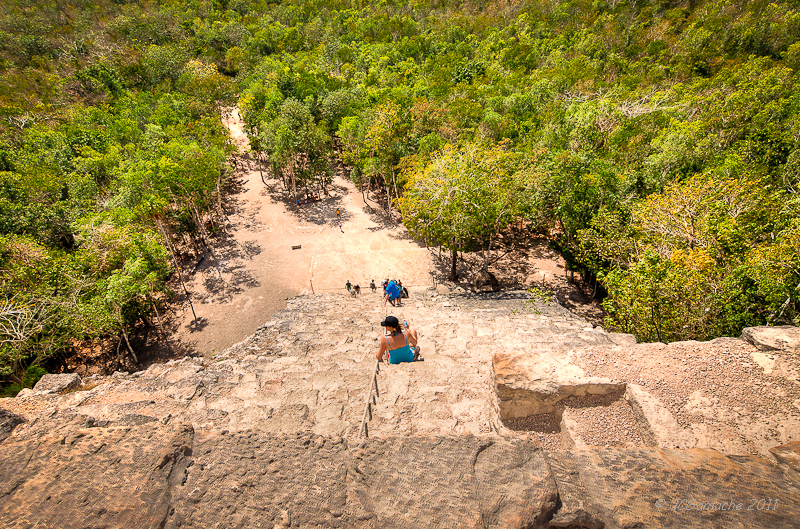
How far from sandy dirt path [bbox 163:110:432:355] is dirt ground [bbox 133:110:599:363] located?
7 cm

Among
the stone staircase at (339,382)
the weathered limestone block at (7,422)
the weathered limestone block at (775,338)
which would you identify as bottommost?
the stone staircase at (339,382)

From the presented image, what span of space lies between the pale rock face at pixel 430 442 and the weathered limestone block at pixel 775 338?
171mm

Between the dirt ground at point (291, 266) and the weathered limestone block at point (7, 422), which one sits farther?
the dirt ground at point (291, 266)

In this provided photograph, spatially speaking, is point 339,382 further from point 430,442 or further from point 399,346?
point 430,442

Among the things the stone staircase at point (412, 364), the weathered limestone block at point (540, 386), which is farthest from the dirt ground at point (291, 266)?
the weathered limestone block at point (540, 386)

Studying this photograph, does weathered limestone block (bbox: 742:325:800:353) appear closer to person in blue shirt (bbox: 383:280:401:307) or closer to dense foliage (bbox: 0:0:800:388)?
dense foliage (bbox: 0:0:800:388)

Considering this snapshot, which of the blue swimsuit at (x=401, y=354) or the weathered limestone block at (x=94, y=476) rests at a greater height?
the weathered limestone block at (x=94, y=476)

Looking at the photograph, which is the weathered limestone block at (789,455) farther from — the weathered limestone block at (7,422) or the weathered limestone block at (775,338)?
the weathered limestone block at (7,422)

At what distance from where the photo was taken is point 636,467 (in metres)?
4.78

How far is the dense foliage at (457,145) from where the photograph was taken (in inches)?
545

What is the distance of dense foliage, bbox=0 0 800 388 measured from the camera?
1384cm

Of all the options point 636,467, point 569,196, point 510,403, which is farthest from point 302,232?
point 636,467

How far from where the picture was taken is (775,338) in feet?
24.4

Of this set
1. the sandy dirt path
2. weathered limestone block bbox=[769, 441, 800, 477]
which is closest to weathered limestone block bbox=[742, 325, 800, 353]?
weathered limestone block bbox=[769, 441, 800, 477]
